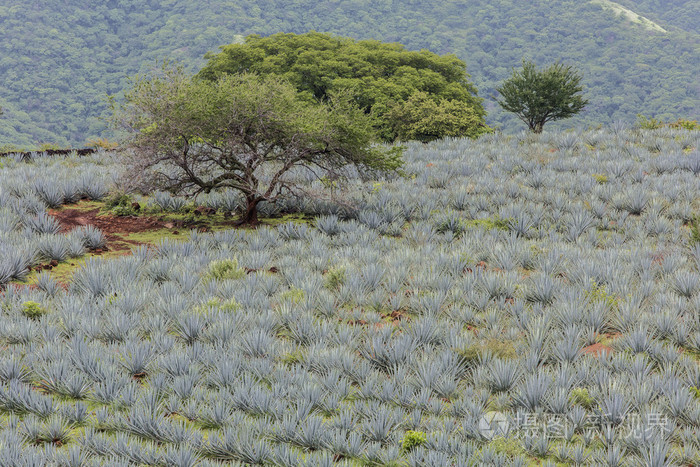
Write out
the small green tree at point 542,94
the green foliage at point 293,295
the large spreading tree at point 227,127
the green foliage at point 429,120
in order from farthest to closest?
1. the small green tree at point 542,94
2. the green foliage at point 429,120
3. the large spreading tree at point 227,127
4. the green foliage at point 293,295

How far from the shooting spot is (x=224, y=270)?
23.7 feet

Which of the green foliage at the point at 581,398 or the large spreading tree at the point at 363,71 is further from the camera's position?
the large spreading tree at the point at 363,71

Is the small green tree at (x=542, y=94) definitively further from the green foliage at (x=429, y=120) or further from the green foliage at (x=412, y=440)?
the green foliage at (x=412, y=440)

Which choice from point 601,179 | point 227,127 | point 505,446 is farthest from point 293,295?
point 601,179

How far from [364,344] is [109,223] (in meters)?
6.83

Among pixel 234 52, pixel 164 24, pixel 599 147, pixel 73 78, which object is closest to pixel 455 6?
pixel 164 24

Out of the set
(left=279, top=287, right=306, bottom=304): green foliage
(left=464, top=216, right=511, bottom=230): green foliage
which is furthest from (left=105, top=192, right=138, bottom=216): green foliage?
(left=464, top=216, right=511, bottom=230): green foliage

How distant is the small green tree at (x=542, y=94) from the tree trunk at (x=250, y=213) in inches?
816

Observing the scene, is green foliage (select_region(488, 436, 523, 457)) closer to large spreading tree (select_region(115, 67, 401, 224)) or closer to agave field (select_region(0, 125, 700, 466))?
agave field (select_region(0, 125, 700, 466))

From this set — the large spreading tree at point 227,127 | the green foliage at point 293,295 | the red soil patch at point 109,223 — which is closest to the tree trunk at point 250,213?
the large spreading tree at point 227,127

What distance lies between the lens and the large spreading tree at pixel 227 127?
29.0ft

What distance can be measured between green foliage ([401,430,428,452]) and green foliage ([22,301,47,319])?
4.46 m

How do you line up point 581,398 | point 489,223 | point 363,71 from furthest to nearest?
point 363,71
point 489,223
point 581,398

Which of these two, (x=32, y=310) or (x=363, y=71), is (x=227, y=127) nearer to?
(x=32, y=310)
